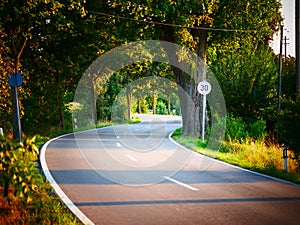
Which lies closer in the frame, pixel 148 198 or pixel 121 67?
pixel 148 198

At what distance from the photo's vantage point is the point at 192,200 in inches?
277

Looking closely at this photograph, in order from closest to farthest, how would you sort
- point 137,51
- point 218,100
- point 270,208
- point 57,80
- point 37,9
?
point 270,208 < point 37,9 < point 218,100 < point 57,80 < point 137,51

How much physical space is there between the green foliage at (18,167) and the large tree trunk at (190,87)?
16.9m

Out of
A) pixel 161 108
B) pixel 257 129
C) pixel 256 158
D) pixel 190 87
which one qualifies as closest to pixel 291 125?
pixel 256 158

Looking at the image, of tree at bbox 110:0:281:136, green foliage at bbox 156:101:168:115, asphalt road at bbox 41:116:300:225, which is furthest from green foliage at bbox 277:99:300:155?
green foliage at bbox 156:101:168:115

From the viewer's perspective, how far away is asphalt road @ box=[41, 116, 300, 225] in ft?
19.7

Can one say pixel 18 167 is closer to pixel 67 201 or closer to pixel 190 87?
pixel 67 201

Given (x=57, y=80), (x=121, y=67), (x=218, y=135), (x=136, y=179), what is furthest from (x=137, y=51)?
(x=136, y=179)

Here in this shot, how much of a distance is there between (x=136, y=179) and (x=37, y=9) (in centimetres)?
973

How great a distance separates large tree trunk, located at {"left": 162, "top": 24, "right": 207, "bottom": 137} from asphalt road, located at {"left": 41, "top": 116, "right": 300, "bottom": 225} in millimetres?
8162

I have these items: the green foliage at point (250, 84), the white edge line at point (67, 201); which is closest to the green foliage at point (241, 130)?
the green foliage at point (250, 84)

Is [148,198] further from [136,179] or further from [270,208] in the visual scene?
[270,208]

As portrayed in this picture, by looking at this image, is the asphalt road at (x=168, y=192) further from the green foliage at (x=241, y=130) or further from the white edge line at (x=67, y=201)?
the green foliage at (x=241, y=130)

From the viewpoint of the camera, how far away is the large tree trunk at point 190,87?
65.4ft
